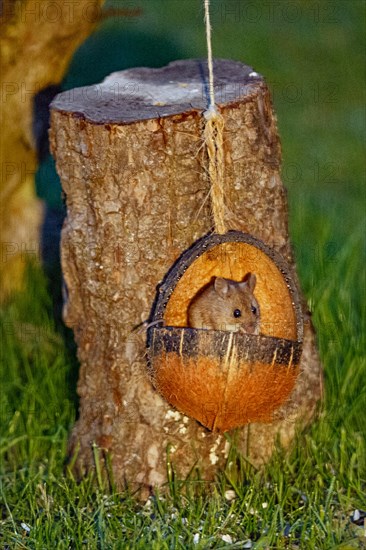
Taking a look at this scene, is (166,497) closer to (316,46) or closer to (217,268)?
(217,268)

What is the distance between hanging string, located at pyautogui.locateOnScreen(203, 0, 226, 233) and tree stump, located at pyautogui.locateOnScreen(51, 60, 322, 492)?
0.05 m

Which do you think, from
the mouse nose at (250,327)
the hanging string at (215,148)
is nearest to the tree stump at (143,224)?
the hanging string at (215,148)

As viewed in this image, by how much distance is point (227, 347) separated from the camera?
303 centimetres

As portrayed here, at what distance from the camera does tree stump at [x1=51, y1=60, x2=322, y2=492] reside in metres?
3.17

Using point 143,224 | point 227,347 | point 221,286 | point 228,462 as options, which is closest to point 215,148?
point 143,224

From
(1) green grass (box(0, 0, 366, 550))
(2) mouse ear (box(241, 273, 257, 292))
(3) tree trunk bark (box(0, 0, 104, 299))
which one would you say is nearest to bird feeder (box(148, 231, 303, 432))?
(2) mouse ear (box(241, 273, 257, 292))

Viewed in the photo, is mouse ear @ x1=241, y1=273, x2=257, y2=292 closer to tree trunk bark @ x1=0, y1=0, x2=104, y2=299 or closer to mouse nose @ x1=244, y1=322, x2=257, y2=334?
mouse nose @ x1=244, y1=322, x2=257, y2=334

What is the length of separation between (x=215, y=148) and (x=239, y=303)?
54 centimetres

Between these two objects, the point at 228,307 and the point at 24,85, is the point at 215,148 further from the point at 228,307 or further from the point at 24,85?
the point at 24,85

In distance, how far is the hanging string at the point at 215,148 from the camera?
3057 mm

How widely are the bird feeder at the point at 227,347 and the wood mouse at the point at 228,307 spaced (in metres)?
0.07

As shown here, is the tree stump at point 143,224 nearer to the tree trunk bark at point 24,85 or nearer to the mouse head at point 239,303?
the mouse head at point 239,303

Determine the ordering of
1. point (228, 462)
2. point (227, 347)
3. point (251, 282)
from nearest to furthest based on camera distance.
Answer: point (227, 347) → point (251, 282) → point (228, 462)

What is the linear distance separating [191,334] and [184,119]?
717 mm
